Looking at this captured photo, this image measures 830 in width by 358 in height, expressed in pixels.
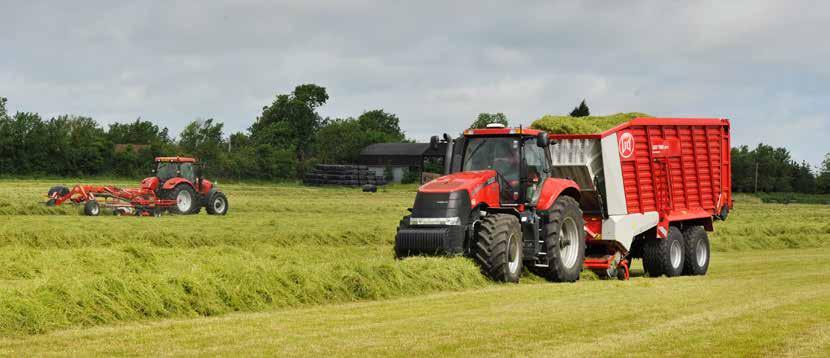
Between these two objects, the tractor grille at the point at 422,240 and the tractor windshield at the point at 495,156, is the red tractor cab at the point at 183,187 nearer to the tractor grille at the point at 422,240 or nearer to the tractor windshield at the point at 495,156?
the tractor windshield at the point at 495,156

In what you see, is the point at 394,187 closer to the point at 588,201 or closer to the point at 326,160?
the point at 326,160

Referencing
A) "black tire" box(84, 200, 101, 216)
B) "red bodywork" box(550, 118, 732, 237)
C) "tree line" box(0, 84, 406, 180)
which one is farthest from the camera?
"tree line" box(0, 84, 406, 180)

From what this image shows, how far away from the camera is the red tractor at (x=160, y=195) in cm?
3209

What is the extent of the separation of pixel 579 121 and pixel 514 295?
6383 mm

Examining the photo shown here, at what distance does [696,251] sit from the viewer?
65.8ft

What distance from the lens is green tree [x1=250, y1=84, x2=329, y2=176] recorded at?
9869cm


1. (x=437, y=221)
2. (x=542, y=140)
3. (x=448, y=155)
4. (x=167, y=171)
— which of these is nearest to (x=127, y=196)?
(x=167, y=171)

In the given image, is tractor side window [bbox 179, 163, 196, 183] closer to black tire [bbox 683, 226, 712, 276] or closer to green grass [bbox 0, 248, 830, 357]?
black tire [bbox 683, 226, 712, 276]

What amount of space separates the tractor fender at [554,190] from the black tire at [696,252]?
3413 millimetres

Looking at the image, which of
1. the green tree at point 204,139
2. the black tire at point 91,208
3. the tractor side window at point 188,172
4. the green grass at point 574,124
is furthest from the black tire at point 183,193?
the green tree at point 204,139

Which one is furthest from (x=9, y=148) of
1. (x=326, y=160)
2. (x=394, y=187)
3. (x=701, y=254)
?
(x=701, y=254)

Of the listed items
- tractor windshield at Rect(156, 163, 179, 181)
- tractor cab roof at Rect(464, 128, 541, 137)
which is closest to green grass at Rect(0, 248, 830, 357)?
tractor cab roof at Rect(464, 128, 541, 137)

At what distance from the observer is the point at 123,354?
30.6 ft

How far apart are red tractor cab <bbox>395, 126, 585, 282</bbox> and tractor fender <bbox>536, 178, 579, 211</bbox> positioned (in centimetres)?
2
